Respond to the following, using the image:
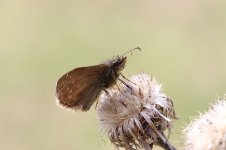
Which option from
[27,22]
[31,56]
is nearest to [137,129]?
[31,56]

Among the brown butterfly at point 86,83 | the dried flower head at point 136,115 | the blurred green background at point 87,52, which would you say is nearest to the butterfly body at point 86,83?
the brown butterfly at point 86,83

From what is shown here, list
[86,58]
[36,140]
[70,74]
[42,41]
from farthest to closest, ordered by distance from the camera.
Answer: [42,41] → [86,58] → [36,140] → [70,74]

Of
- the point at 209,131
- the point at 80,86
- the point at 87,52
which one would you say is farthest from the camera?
the point at 87,52

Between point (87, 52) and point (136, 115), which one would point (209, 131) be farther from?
point (87, 52)

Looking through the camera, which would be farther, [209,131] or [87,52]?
[87,52]

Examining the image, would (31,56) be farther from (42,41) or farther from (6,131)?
(6,131)

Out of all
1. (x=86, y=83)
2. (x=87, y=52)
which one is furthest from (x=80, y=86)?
(x=87, y=52)

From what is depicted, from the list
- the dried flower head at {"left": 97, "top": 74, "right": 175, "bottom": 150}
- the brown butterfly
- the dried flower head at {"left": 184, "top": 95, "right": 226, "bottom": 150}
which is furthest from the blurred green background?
the dried flower head at {"left": 184, "top": 95, "right": 226, "bottom": 150}
